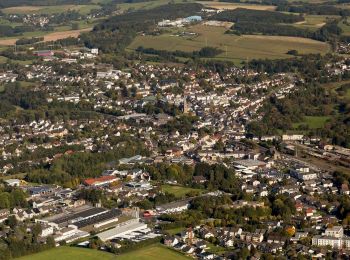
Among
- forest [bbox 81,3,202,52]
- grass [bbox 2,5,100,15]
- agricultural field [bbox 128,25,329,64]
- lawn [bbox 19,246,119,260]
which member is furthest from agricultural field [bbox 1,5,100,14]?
lawn [bbox 19,246,119,260]

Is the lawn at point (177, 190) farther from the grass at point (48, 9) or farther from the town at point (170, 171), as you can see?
the grass at point (48, 9)

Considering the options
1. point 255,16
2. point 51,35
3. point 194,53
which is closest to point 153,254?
point 194,53

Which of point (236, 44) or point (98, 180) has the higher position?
point (98, 180)

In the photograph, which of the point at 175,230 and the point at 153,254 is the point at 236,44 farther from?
the point at 153,254

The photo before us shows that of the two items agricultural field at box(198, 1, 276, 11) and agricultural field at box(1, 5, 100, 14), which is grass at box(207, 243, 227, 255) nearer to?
agricultural field at box(198, 1, 276, 11)

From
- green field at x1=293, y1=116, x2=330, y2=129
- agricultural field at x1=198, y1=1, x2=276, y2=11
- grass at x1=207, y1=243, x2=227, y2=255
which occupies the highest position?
grass at x1=207, y1=243, x2=227, y2=255

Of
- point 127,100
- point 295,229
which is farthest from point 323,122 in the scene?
point 295,229
